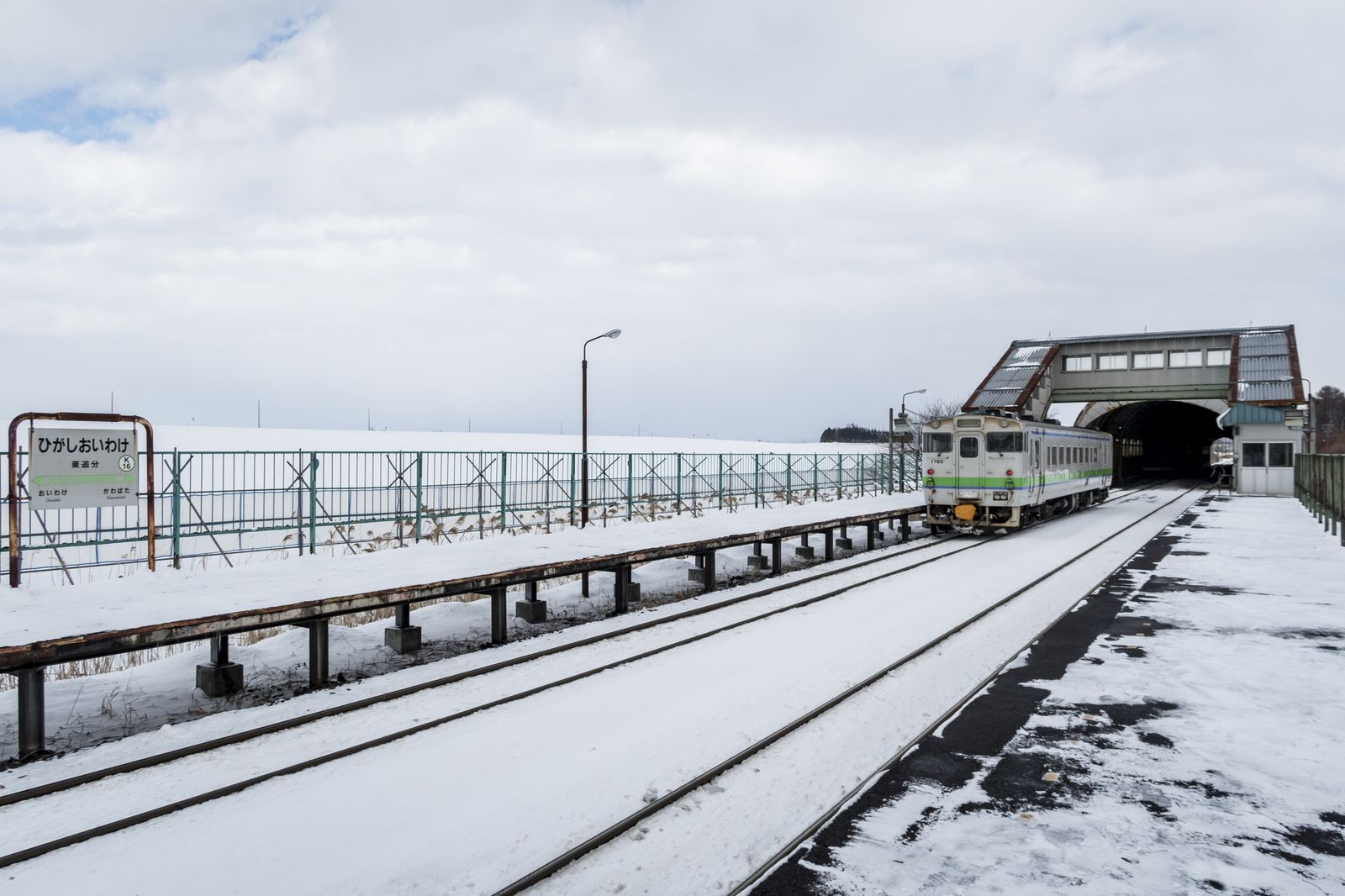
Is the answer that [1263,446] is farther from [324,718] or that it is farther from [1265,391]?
[324,718]

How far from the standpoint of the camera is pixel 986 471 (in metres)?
20.4

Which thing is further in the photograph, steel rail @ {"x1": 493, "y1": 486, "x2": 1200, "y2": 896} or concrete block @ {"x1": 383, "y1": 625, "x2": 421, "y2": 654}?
concrete block @ {"x1": 383, "y1": 625, "x2": 421, "y2": 654}

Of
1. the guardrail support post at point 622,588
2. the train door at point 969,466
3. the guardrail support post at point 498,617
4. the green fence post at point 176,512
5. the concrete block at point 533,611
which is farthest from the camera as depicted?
the train door at point 969,466

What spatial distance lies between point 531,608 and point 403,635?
2.16 m

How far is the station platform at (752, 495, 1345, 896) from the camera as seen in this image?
4.22 metres

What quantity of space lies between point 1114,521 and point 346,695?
75.4 ft

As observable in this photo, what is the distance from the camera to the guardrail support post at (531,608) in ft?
35.7

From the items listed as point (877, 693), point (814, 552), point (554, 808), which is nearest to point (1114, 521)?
point (814, 552)

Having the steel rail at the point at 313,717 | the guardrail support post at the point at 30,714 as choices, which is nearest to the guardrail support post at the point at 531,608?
the steel rail at the point at 313,717

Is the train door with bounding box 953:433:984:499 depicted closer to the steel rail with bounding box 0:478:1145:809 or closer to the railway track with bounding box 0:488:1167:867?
the railway track with bounding box 0:488:1167:867

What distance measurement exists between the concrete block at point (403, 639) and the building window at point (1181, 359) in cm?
4228

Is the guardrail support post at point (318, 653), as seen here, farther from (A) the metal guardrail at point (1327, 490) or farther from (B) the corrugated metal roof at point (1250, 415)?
(B) the corrugated metal roof at point (1250, 415)

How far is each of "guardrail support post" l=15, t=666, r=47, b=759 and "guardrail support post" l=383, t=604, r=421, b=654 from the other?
340cm

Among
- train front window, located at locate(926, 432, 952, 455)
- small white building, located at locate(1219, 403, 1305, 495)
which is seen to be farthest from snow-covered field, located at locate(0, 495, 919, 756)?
small white building, located at locate(1219, 403, 1305, 495)
